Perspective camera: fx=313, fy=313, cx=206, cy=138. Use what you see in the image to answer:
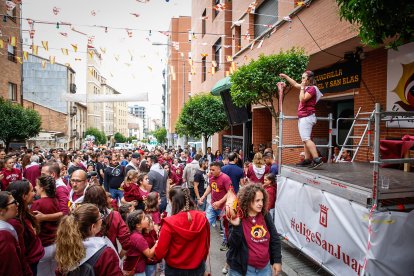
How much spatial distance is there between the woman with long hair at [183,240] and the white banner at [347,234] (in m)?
1.83

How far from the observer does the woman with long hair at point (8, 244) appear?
2.69m

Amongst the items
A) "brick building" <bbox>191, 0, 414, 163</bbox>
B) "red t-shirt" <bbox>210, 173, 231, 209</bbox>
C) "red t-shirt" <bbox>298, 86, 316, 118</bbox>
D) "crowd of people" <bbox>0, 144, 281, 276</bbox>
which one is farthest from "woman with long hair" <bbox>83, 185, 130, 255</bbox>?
"brick building" <bbox>191, 0, 414, 163</bbox>

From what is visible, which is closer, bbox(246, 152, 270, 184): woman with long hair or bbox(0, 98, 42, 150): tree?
bbox(246, 152, 270, 184): woman with long hair

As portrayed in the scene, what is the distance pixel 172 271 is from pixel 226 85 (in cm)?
1108

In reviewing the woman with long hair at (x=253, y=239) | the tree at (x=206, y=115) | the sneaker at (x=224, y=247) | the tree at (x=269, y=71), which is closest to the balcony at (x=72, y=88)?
the tree at (x=206, y=115)

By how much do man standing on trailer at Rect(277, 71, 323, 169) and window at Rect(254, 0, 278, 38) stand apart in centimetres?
684

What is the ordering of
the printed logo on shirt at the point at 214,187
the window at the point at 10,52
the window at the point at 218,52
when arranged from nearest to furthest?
the printed logo on shirt at the point at 214,187, the window at the point at 218,52, the window at the point at 10,52

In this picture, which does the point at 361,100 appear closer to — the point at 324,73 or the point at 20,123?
the point at 324,73

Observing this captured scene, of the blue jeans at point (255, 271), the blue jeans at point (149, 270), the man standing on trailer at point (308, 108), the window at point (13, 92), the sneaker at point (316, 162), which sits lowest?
the blue jeans at point (149, 270)

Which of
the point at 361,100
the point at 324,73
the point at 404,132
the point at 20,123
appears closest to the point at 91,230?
the point at 404,132

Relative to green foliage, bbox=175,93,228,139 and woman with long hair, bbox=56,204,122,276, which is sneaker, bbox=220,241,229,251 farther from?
green foliage, bbox=175,93,228,139

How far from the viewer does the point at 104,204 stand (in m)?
3.62

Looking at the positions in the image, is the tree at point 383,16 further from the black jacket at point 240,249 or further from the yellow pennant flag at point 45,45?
the yellow pennant flag at point 45,45

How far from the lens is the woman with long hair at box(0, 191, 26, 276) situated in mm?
2686
